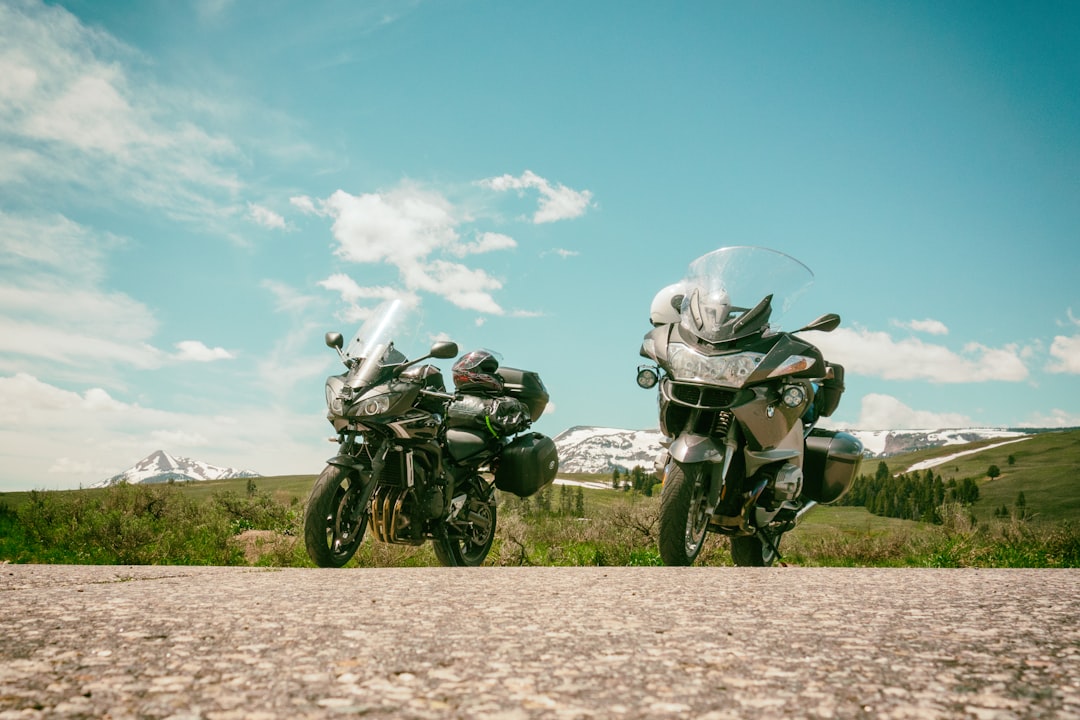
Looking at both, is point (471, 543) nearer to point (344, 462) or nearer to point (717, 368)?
point (344, 462)

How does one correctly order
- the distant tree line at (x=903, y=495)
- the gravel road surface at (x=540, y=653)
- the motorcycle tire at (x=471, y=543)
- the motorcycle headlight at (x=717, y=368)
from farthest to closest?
the distant tree line at (x=903, y=495) < the motorcycle tire at (x=471, y=543) < the motorcycle headlight at (x=717, y=368) < the gravel road surface at (x=540, y=653)

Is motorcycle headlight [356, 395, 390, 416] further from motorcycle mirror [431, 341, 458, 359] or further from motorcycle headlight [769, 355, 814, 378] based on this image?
motorcycle headlight [769, 355, 814, 378]

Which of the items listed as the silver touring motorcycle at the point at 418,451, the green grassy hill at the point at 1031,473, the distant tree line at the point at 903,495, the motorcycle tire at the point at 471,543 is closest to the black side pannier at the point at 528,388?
the silver touring motorcycle at the point at 418,451

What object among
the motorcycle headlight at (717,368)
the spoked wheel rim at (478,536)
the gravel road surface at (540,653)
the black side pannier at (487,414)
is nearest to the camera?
the gravel road surface at (540,653)

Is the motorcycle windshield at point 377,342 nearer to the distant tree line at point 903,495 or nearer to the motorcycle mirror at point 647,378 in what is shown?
the motorcycle mirror at point 647,378

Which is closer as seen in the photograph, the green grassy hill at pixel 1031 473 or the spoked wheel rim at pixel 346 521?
the spoked wheel rim at pixel 346 521

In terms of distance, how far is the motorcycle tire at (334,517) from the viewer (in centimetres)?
573

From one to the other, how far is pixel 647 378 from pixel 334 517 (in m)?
2.63

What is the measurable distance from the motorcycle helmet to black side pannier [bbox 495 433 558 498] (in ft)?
2.03

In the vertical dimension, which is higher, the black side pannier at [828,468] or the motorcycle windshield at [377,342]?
the motorcycle windshield at [377,342]

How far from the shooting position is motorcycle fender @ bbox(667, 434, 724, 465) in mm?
5305

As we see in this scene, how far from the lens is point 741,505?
5879mm

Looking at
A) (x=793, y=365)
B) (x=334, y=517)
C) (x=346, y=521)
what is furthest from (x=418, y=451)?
(x=793, y=365)

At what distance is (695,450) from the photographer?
5.33m
